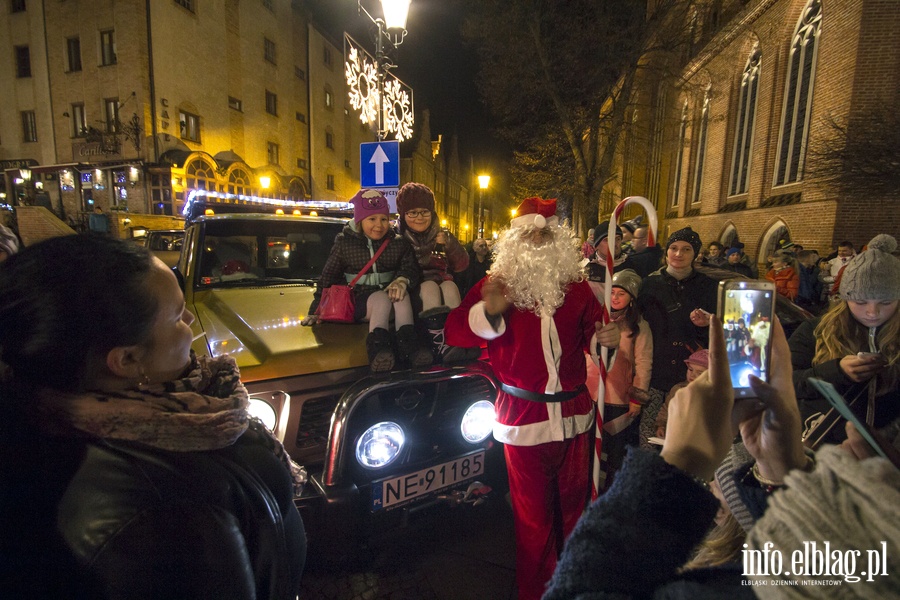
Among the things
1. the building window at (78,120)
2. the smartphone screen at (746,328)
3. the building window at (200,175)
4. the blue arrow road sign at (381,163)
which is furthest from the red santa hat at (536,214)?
the building window at (78,120)

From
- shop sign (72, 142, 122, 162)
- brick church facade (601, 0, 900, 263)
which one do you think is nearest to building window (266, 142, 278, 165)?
shop sign (72, 142, 122, 162)

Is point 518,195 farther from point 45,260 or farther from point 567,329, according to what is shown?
point 45,260

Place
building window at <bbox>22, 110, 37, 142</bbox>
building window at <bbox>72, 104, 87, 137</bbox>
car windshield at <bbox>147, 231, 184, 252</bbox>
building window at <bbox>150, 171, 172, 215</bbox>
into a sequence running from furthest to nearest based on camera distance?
building window at <bbox>22, 110, 37, 142</bbox>
building window at <bbox>72, 104, 87, 137</bbox>
building window at <bbox>150, 171, 172, 215</bbox>
car windshield at <bbox>147, 231, 184, 252</bbox>

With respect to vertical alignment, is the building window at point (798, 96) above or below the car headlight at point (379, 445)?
above

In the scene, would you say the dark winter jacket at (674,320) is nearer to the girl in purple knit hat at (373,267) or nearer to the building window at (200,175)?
the girl in purple knit hat at (373,267)

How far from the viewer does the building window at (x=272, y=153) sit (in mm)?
22406

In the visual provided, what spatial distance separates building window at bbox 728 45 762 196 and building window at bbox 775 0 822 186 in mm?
1765

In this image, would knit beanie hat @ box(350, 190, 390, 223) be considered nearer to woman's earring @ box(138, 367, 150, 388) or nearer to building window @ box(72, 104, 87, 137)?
woman's earring @ box(138, 367, 150, 388)

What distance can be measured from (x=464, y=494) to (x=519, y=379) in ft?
2.53

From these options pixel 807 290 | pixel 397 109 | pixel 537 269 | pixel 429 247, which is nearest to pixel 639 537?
pixel 537 269

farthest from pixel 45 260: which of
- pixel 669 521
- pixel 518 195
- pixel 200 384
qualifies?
pixel 518 195

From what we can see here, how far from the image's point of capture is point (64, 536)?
0.76 metres

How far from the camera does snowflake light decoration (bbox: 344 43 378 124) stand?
19.7 feet

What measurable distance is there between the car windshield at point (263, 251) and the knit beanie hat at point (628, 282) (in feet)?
7.75
